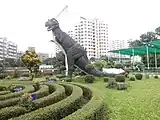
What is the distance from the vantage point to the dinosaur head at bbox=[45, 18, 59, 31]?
2198 centimetres

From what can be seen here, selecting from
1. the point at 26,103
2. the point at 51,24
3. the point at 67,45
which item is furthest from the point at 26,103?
the point at 51,24

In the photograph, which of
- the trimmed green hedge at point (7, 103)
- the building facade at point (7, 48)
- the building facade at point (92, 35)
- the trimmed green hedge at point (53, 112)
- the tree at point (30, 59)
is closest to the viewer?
the trimmed green hedge at point (53, 112)

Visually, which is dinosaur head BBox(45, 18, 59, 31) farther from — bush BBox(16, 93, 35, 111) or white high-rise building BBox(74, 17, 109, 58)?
white high-rise building BBox(74, 17, 109, 58)

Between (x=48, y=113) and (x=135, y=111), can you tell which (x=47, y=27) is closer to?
(x=135, y=111)

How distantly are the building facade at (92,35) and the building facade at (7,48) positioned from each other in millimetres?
27583

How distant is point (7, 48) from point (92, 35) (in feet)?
120

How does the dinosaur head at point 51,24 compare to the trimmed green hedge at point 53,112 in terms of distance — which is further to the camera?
the dinosaur head at point 51,24

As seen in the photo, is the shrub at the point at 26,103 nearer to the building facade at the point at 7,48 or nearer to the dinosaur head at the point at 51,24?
the dinosaur head at the point at 51,24

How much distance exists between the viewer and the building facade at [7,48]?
3708 inches

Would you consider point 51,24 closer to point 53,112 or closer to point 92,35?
point 53,112

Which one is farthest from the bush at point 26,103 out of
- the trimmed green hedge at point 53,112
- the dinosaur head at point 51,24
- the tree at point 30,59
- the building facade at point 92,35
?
the building facade at point 92,35

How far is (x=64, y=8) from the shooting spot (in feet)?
80.5

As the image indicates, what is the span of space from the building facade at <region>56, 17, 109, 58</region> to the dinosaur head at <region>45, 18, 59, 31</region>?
6753 centimetres

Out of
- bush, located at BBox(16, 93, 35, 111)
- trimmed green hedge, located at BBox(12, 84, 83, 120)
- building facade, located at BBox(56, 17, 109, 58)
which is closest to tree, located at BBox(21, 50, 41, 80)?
trimmed green hedge, located at BBox(12, 84, 83, 120)
